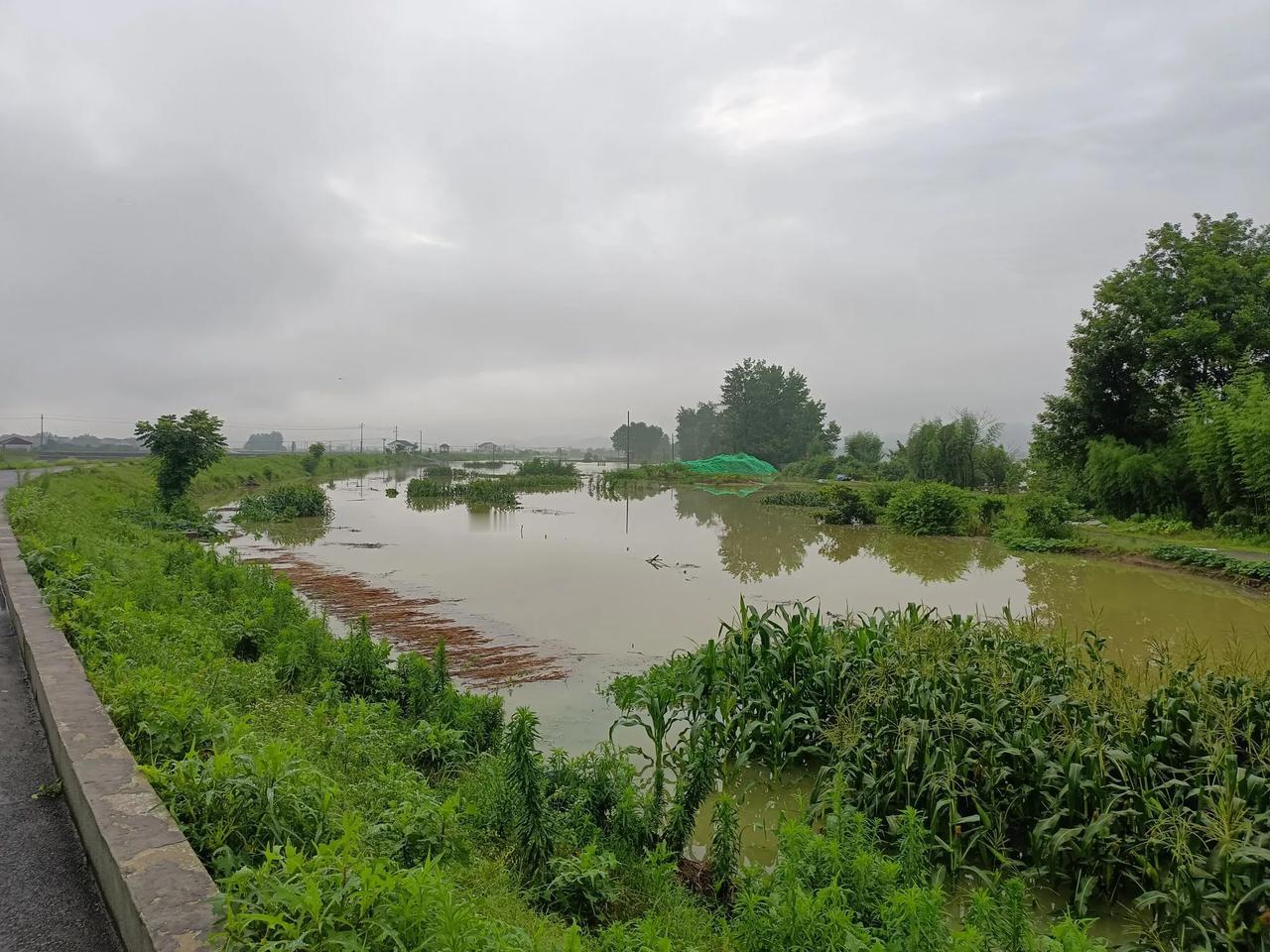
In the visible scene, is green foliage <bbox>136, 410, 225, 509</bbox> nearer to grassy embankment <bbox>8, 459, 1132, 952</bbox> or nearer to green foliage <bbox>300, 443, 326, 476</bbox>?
grassy embankment <bbox>8, 459, 1132, 952</bbox>

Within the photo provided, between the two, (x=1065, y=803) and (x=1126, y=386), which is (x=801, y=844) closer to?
(x=1065, y=803)

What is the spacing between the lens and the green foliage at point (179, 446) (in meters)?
18.6

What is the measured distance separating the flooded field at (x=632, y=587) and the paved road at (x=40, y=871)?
3.32m

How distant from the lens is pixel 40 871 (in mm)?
2572

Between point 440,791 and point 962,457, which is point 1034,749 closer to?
point 440,791

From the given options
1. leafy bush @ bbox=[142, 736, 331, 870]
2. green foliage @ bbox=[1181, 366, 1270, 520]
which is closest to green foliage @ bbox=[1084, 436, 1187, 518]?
green foliage @ bbox=[1181, 366, 1270, 520]

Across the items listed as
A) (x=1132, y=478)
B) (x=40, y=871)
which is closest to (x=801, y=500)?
(x=1132, y=478)

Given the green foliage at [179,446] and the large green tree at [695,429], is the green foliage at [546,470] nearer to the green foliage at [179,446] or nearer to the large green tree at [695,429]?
the green foliage at [179,446]

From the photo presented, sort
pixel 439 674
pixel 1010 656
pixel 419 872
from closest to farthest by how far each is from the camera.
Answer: pixel 419 872 < pixel 1010 656 < pixel 439 674

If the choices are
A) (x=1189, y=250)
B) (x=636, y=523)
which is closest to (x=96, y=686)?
(x=636, y=523)

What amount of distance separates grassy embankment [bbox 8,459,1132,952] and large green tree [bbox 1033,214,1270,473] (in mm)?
18563

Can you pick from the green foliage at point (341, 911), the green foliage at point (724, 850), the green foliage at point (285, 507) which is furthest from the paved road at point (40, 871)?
the green foliage at point (285, 507)

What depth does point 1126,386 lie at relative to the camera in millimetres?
19953

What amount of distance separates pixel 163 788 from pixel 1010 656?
18.1 ft
